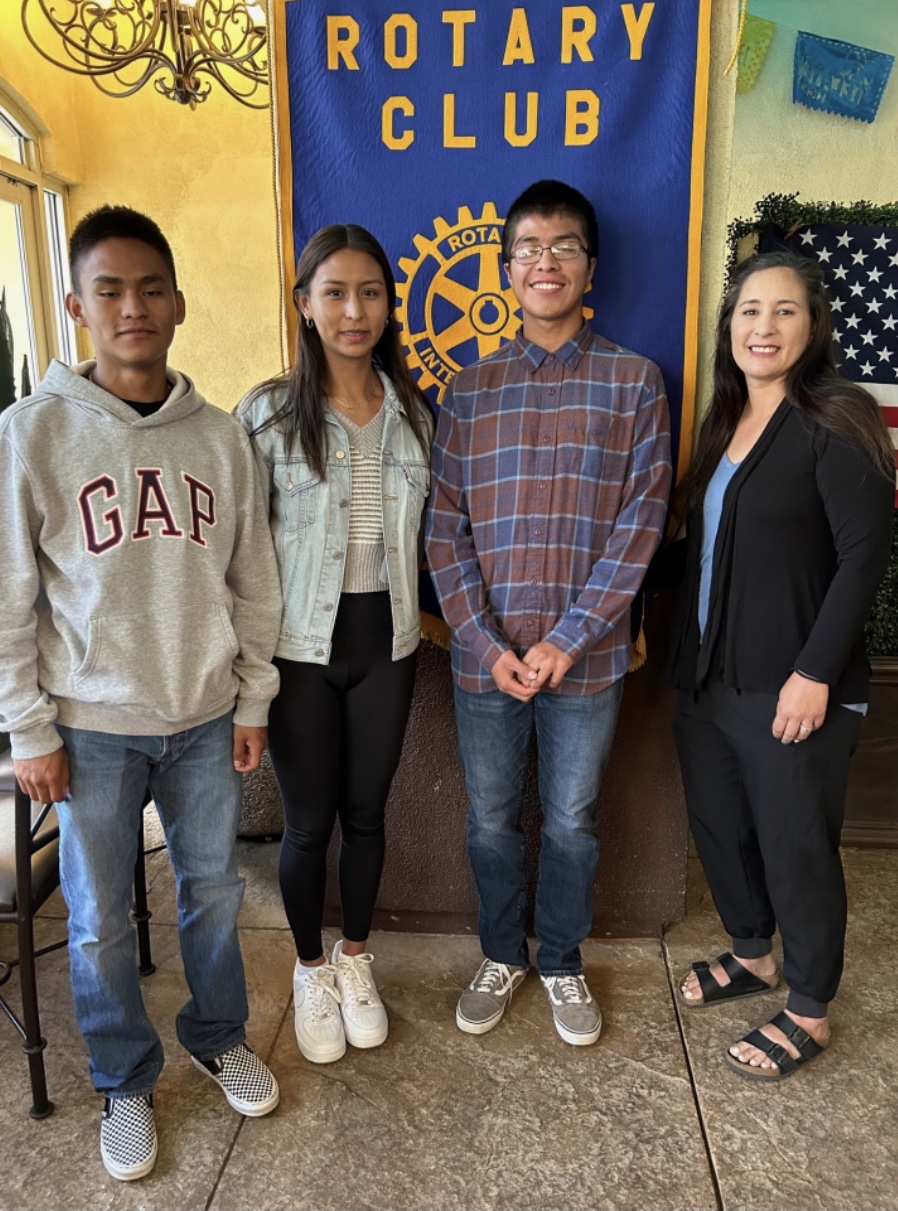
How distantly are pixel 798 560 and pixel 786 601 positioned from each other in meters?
0.08

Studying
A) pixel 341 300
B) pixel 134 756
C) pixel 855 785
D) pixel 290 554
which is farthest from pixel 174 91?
pixel 855 785

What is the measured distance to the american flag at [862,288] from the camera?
9.30 ft

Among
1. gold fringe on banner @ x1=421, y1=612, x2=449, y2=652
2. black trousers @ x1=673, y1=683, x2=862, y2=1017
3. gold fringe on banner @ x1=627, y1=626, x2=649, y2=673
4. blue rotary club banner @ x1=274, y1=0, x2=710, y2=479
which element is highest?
blue rotary club banner @ x1=274, y1=0, x2=710, y2=479

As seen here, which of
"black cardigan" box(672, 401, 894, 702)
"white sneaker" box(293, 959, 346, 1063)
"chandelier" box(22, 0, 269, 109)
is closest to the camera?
"black cardigan" box(672, 401, 894, 702)

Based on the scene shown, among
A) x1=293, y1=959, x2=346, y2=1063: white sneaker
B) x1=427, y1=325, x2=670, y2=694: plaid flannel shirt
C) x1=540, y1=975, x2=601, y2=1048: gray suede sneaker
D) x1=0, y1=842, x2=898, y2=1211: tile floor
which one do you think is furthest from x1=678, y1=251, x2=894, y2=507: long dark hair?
x1=293, y1=959, x2=346, y2=1063: white sneaker

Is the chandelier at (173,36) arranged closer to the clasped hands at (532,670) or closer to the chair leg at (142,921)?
the clasped hands at (532,670)

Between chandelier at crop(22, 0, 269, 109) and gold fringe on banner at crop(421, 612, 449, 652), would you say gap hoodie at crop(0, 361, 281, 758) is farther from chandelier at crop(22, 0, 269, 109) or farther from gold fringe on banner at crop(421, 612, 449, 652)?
chandelier at crop(22, 0, 269, 109)

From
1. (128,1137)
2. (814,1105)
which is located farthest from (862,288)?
(128,1137)

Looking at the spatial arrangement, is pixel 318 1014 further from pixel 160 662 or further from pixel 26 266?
pixel 26 266

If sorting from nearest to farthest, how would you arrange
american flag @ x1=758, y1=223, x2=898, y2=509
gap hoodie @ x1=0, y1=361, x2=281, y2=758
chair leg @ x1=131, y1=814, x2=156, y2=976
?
gap hoodie @ x1=0, y1=361, x2=281, y2=758, chair leg @ x1=131, y1=814, x2=156, y2=976, american flag @ x1=758, y1=223, x2=898, y2=509

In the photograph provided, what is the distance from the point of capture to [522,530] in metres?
1.86

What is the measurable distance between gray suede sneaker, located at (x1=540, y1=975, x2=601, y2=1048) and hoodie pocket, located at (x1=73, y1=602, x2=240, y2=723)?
1.08 metres

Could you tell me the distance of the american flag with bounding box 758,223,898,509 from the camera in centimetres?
284

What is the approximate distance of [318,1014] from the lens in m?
1.94
